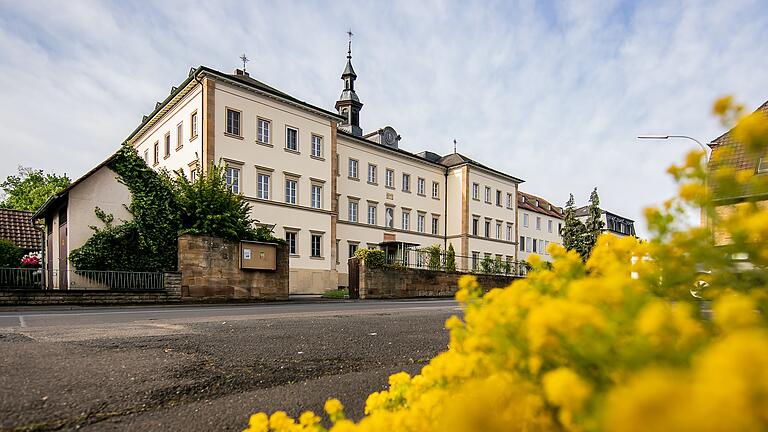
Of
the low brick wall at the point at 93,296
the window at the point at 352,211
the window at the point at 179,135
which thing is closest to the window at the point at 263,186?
the window at the point at 179,135

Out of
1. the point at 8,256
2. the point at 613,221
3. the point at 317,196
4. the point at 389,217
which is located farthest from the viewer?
the point at 613,221

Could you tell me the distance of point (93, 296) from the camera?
505 inches

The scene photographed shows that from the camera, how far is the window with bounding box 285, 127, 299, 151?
26.4 m

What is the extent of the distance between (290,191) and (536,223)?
117 ft

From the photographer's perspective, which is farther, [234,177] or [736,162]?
[234,177]

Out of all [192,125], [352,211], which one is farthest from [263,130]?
[352,211]

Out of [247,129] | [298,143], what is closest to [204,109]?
[247,129]

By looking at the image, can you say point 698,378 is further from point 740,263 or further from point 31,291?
point 31,291

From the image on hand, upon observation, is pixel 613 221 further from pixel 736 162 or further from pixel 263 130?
pixel 736 162

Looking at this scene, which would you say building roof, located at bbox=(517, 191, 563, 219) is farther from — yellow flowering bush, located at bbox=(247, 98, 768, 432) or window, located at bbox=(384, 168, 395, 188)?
yellow flowering bush, located at bbox=(247, 98, 768, 432)

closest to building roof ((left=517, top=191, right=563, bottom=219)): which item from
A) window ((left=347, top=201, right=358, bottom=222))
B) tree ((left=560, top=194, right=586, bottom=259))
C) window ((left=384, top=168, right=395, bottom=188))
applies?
tree ((left=560, top=194, right=586, bottom=259))

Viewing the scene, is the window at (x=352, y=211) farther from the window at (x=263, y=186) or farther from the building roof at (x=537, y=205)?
the building roof at (x=537, y=205)

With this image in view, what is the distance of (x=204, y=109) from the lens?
22438 mm

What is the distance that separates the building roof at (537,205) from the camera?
52031 mm
